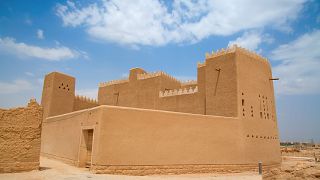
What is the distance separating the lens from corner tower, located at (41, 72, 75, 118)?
21.4m

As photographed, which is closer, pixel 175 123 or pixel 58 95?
pixel 175 123

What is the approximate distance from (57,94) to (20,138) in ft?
37.1

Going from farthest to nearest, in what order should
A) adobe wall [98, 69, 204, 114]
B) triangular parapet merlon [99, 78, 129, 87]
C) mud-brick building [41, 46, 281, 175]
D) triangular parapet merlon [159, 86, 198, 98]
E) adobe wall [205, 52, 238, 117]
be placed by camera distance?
triangular parapet merlon [99, 78, 129, 87] < triangular parapet merlon [159, 86, 198, 98] < adobe wall [98, 69, 204, 114] < adobe wall [205, 52, 238, 117] < mud-brick building [41, 46, 281, 175]

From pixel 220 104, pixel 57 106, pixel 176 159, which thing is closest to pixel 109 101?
pixel 57 106

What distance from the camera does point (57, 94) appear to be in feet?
71.6

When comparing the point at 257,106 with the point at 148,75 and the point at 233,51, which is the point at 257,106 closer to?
the point at 233,51

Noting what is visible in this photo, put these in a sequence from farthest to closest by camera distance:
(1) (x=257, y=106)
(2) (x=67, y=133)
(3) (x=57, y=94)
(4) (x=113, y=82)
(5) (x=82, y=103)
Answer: (4) (x=113, y=82) → (5) (x=82, y=103) → (3) (x=57, y=94) → (1) (x=257, y=106) → (2) (x=67, y=133)

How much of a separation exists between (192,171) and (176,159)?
4.15 feet

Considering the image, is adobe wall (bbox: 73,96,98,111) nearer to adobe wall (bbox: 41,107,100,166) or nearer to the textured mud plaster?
adobe wall (bbox: 41,107,100,166)

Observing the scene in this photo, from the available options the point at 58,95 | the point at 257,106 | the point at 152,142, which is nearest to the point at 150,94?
the point at 58,95

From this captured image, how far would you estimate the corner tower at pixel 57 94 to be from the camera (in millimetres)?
21438

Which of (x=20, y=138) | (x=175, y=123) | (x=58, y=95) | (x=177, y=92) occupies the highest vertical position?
(x=177, y=92)

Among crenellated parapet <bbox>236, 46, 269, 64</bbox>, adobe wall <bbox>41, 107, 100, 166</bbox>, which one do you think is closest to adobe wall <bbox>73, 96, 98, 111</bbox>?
adobe wall <bbox>41, 107, 100, 166</bbox>

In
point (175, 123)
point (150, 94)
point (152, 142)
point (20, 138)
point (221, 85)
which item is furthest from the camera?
point (150, 94)
